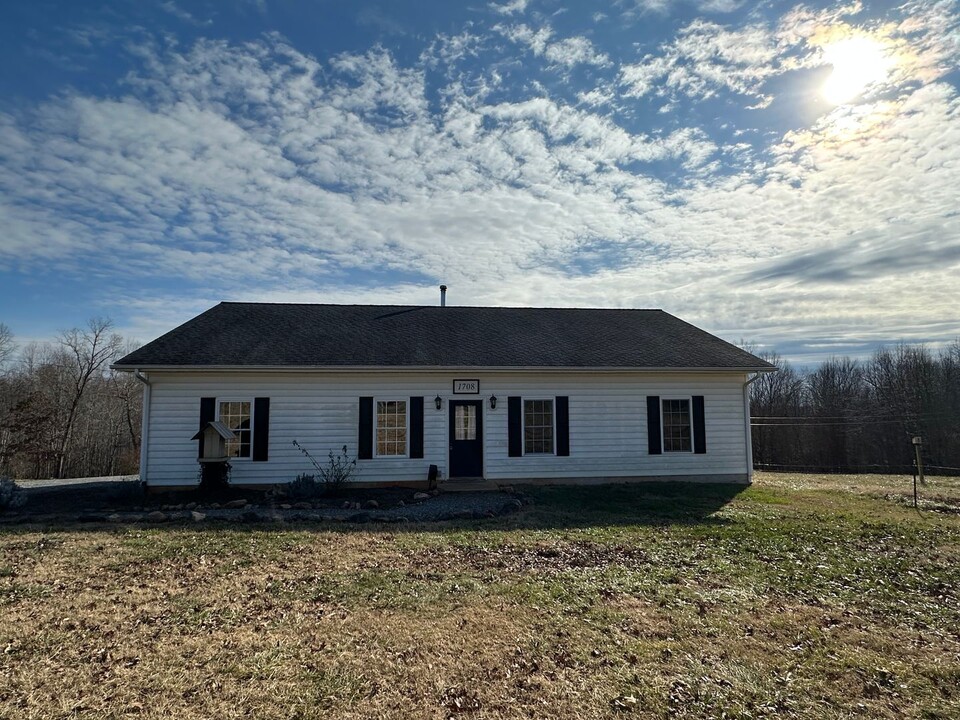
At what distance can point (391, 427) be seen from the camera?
13.3m

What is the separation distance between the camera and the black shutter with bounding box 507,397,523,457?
13.6 metres

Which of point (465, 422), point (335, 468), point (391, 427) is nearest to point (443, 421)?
point (465, 422)

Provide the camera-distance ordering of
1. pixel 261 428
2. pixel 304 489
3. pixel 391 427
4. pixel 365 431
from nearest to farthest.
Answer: pixel 304 489, pixel 261 428, pixel 365 431, pixel 391 427

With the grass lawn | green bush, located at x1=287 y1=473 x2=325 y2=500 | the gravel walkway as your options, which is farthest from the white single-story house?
the grass lawn

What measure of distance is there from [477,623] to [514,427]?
872 centimetres

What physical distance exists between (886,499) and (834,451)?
689 inches

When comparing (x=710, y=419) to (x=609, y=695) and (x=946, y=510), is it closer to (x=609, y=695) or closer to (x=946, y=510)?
(x=946, y=510)

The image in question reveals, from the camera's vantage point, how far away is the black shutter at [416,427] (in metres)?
13.2

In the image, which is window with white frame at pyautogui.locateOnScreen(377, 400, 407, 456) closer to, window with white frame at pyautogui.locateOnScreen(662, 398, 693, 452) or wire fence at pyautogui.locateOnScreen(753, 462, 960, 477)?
window with white frame at pyautogui.locateOnScreen(662, 398, 693, 452)

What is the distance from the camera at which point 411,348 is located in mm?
14016

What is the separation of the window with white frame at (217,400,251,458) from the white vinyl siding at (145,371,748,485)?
9.1 inches

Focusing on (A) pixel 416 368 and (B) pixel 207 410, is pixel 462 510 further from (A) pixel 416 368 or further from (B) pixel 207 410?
(B) pixel 207 410

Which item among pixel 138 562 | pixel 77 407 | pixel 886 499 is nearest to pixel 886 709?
pixel 138 562

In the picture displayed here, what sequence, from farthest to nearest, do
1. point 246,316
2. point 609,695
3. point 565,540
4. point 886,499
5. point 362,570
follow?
point 246,316, point 886,499, point 565,540, point 362,570, point 609,695
